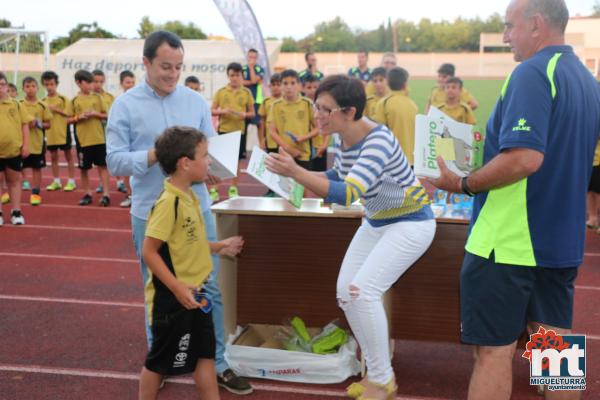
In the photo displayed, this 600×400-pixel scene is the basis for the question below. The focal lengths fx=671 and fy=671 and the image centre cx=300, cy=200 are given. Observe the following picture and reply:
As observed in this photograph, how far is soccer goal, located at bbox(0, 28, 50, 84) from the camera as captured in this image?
15820 mm

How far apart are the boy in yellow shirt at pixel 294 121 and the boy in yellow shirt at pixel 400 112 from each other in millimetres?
1056

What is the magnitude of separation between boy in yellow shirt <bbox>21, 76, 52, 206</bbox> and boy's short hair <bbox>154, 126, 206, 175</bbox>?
292 inches

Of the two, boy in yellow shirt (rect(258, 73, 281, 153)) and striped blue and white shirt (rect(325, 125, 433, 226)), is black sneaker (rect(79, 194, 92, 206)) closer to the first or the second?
boy in yellow shirt (rect(258, 73, 281, 153))

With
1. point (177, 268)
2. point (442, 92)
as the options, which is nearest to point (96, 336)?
point (177, 268)

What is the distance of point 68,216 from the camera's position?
9094 mm

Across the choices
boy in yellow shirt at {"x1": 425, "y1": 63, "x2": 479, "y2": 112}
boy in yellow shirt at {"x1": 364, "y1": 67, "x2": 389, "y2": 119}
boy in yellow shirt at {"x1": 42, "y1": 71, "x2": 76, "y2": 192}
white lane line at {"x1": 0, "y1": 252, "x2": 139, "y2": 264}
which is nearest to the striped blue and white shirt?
white lane line at {"x1": 0, "y1": 252, "x2": 139, "y2": 264}

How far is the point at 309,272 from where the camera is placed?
14.5 ft

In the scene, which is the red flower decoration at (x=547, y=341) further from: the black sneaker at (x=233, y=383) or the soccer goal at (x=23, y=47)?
the soccer goal at (x=23, y=47)

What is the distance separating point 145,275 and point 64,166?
456 inches

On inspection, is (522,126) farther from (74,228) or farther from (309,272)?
(74,228)

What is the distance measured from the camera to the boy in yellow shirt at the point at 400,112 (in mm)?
8172

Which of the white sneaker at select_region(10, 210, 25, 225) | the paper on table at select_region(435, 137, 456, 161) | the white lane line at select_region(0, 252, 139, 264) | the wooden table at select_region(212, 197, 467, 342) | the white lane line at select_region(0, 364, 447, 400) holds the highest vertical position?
the paper on table at select_region(435, 137, 456, 161)

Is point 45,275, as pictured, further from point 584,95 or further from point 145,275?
point 584,95

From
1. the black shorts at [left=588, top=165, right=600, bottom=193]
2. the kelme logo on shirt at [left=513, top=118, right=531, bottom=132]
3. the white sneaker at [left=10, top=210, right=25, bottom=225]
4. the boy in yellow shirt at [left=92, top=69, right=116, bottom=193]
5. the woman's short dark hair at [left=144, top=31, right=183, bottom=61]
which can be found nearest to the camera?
the kelme logo on shirt at [left=513, top=118, right=531, bottom=132]
